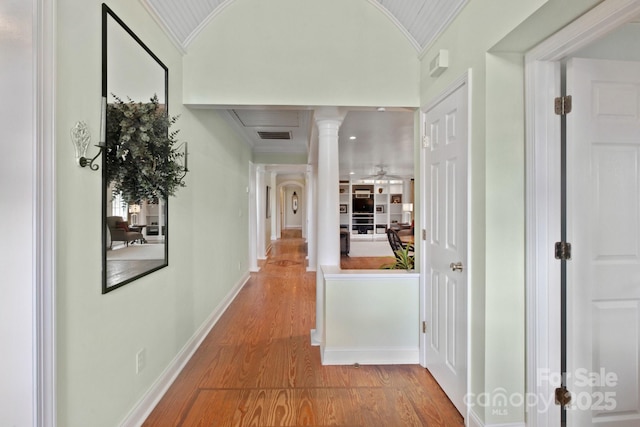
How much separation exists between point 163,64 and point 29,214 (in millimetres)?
1433

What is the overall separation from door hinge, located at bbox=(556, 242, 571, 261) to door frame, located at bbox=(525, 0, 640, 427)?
2cm

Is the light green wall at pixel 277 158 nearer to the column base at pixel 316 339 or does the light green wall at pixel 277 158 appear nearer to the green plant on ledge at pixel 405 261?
the green plant on ledge at pixel 405 261

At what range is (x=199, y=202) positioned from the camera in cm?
295

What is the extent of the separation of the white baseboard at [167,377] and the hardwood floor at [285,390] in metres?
0.04

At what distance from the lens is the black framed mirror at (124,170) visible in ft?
5.18

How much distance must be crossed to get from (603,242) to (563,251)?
0.65 ft

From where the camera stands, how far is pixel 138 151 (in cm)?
166

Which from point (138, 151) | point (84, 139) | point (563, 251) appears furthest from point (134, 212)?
point (563, 251)

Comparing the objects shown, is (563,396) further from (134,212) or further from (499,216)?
(134,212)

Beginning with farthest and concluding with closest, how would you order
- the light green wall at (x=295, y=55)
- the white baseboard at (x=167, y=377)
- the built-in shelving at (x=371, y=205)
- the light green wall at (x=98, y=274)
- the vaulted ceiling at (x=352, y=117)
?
the built-in shelving at (x=371, y=205), the light green wall at (x=295, y=55), the vaulted ceiling at (x=352, y=117), the white baseboard at (x=167, y=377), the light green wall at (x=98, y=274)

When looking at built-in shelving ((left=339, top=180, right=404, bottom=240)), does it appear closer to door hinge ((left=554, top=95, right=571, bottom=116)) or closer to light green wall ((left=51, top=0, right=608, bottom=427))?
light green wall ((left=51, top=0, right=608, bottom=427))

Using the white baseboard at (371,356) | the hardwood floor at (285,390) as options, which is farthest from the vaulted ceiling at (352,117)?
the hardwood floor at (285,390)

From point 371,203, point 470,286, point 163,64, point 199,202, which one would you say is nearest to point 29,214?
point 163,64

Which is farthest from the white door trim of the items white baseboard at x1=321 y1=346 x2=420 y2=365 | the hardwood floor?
white baseboard at x1=321 y1=346 x2=420 y2=365
